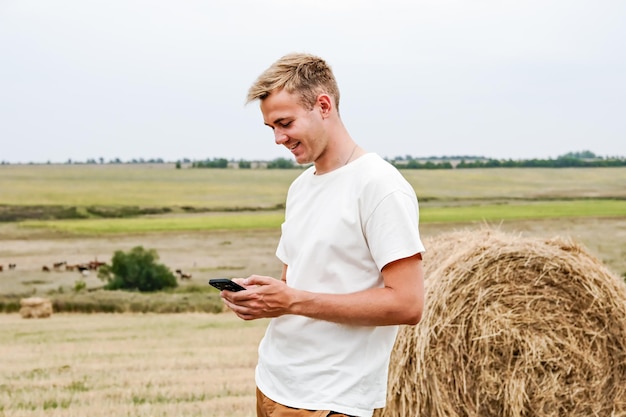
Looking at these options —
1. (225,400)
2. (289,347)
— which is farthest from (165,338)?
(289,347)

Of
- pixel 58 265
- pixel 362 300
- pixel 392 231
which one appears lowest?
pixel 58 265

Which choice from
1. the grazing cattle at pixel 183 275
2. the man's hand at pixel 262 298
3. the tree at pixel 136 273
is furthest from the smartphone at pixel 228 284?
the grazing cattle at pixel 183 275

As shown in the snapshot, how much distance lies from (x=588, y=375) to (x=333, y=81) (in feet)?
14.0

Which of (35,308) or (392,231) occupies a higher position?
(392,231)

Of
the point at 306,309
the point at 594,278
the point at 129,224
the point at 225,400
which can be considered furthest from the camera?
the point at 129,224

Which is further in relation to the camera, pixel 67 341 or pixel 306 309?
pixel 67 341

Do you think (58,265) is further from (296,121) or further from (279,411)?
(296,121)

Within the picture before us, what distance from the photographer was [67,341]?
11.2 m

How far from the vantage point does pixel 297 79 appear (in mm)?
2389

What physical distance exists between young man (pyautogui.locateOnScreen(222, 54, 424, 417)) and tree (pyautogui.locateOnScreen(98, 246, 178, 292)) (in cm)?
1692

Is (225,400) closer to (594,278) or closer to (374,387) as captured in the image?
(594,278)

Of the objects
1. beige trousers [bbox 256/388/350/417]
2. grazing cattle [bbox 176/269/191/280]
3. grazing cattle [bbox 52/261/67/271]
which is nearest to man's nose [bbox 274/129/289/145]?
beige trousers [bbox 256/388/350/417]

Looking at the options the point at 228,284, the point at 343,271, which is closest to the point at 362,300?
the point at 343,271

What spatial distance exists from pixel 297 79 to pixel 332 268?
1.73ft
